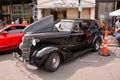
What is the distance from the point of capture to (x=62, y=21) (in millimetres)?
6797

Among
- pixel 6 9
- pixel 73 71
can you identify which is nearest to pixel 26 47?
pixel 73 71

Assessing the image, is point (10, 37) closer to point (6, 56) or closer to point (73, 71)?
point (6, 56)

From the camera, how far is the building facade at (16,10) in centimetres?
1735

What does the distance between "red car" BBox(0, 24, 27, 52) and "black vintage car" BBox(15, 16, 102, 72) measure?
5.95ft

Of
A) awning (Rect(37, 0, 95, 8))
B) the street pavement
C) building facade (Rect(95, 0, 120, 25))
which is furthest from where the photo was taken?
building facade (Rect(95, 0, 120, 25))

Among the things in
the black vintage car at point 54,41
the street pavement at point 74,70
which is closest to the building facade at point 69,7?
the black vintage car at point 54,41

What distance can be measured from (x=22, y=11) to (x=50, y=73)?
44.9ft

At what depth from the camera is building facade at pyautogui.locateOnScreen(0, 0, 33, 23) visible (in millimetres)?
17355

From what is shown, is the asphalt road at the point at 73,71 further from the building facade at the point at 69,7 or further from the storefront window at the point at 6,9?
the storefront window at the point at 6,9

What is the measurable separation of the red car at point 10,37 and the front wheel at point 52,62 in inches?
123

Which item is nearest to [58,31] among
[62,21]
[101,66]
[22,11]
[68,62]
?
[62,21]

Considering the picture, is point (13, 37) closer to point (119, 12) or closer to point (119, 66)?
point (119, 66)

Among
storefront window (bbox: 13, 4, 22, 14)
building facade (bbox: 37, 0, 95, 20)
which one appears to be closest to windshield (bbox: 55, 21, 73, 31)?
building facade (bbox: 37, 0, 95, 20)

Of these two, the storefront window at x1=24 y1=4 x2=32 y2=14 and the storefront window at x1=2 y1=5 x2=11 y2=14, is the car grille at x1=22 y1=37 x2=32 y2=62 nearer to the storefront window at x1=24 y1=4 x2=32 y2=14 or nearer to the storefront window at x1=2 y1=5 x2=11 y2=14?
the storefront window at x1=24 y1=4 x2=32 y2=14
